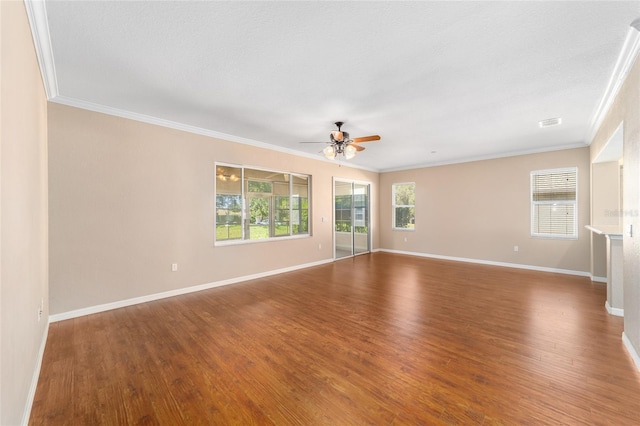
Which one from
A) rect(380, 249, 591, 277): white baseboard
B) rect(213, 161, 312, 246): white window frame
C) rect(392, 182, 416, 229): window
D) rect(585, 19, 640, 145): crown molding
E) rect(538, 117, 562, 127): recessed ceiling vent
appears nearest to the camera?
rect(585, 19, 640, 145): crown molding

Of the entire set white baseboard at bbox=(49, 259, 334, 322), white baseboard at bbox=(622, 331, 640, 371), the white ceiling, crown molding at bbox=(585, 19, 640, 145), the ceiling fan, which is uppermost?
the white ceiling

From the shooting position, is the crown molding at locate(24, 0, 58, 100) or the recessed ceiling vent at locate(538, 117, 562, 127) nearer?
the crown molding at locate(24, 0, 58, 100)

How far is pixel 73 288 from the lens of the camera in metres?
3.20

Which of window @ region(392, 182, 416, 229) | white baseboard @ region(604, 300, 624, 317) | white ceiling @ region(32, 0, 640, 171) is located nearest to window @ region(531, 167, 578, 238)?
white ceiling @ region(32, 0, 640, 171)

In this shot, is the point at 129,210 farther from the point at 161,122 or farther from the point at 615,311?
the point at 615,311

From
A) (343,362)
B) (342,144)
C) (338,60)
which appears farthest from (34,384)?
(342,144)

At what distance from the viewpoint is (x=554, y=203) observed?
5523mm

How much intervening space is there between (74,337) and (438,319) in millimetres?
4043

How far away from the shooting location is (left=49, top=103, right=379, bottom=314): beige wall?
10.3 feet

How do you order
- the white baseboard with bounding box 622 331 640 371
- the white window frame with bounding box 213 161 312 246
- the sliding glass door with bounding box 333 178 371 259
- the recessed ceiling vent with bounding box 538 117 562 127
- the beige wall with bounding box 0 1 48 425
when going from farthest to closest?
the sliding glass door with bounding box 333 178 371 259, the white window frame with bounding box 213 161 312 246, the recessed ceiling vent with bounding box 538 117 562 127, the white baseboard with bounding box 622 331 640 371, the beige wall with bounding box 0 1 48 425

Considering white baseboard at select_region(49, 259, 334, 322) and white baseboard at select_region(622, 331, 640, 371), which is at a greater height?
white baseboard at select_region(49, 259, 334, 322)

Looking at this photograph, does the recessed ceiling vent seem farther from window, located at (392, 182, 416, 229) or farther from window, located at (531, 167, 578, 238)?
window, located at (392, 182, 416, 229)

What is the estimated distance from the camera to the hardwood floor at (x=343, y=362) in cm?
171

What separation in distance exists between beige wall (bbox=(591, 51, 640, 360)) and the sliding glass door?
4987 millimetres
